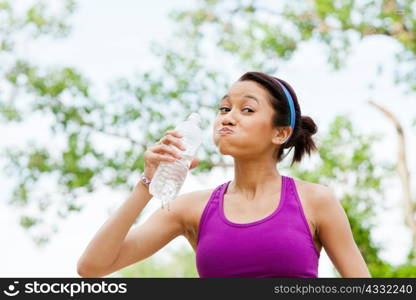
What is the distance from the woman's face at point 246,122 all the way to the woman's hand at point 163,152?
0.45ft

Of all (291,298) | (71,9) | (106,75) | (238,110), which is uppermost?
(71,9)

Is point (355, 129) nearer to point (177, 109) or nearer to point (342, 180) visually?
point (342, 180)

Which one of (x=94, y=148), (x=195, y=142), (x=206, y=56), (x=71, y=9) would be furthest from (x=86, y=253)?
(x=71, y=9)

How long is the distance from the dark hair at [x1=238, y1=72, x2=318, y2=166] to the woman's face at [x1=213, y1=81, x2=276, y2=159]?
0.06 feet

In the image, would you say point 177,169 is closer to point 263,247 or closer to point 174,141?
point 174,141

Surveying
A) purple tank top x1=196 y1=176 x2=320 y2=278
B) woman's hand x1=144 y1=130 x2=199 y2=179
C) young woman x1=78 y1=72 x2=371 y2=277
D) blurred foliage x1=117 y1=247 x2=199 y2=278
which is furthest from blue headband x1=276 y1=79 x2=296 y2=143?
blurred foliage x1=117 y1=247 x2=199 y2=278

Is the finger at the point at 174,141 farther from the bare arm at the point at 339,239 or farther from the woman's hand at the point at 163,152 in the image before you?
the bare arm at the point at 339,239

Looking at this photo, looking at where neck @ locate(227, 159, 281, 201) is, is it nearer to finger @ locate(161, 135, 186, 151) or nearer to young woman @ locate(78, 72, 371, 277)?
young woman @ locate(78, 72, 371, 277)

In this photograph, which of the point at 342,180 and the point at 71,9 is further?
the point at 71,9

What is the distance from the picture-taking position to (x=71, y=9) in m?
10.7

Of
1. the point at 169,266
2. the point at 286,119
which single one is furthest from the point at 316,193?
the point at 169,266

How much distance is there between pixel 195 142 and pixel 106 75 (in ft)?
26.7

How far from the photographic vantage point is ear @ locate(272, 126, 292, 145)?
1.95 metres

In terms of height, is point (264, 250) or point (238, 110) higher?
point (238, 110)
